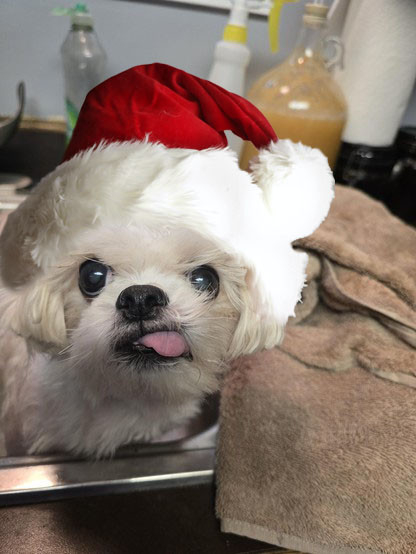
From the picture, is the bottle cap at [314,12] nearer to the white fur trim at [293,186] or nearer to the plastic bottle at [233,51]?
the plastic bottle at [233,51]

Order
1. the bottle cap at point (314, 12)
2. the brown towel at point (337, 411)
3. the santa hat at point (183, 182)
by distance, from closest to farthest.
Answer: the santa hat at point (183, 182) → the brown towel at point (337, 411) → the bottle cap at point (314, 12)

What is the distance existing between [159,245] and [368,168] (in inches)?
29.5

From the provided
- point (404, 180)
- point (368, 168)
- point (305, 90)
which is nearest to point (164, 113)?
point (305, 90)

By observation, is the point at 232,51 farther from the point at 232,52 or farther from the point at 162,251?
the point at 162,251

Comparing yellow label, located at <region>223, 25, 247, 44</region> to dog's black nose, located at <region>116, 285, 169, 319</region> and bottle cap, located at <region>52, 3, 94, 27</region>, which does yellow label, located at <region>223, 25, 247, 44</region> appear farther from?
dog's black nose, located at <region>116, 285, 169, 319</region>

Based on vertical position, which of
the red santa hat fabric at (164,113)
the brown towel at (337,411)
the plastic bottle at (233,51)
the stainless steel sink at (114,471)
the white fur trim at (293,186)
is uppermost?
the plastic bottle at (233,51)

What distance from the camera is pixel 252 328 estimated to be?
13.6 inches

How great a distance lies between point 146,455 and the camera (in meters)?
0.44

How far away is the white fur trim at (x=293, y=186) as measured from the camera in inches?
12.8

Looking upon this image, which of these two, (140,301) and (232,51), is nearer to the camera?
(140,301)

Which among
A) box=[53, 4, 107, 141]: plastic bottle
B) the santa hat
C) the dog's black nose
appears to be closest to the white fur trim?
the santa hat

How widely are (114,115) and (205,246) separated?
5.3 inches

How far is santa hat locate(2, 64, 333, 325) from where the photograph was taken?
270 mm

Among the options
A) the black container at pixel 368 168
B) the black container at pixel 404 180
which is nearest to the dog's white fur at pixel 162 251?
the black container at pixel 368 168
